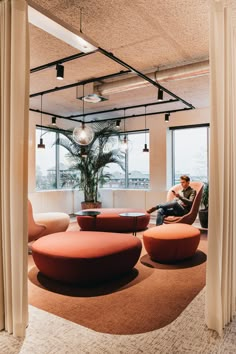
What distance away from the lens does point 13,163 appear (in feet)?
7.40

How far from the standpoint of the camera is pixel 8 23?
2.29m

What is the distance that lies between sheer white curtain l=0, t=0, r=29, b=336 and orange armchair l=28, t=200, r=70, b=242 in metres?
2.41

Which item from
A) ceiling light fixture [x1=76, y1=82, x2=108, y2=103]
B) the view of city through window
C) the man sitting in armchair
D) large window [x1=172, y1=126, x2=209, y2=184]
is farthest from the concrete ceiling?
the view of city through window

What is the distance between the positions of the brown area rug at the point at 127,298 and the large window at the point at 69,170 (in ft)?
15.8

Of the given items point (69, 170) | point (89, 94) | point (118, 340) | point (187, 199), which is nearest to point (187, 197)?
point (187, 199)

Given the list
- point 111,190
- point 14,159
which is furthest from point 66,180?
point 14,159

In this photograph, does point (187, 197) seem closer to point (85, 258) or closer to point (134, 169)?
point (85, 258)

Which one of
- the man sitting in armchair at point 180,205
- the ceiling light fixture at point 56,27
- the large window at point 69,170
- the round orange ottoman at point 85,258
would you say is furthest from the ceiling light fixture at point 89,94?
the large window at point 69,170

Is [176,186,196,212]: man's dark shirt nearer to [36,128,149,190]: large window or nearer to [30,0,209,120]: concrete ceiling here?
[30,0,209,120]: concrete ceiling

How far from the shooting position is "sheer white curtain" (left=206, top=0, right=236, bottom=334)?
90.0 inches

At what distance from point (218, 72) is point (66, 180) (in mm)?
6742

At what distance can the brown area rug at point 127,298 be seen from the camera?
8.07ft

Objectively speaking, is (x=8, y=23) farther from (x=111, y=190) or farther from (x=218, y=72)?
(x=111, y=190)

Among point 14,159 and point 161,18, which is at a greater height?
point 161,18
